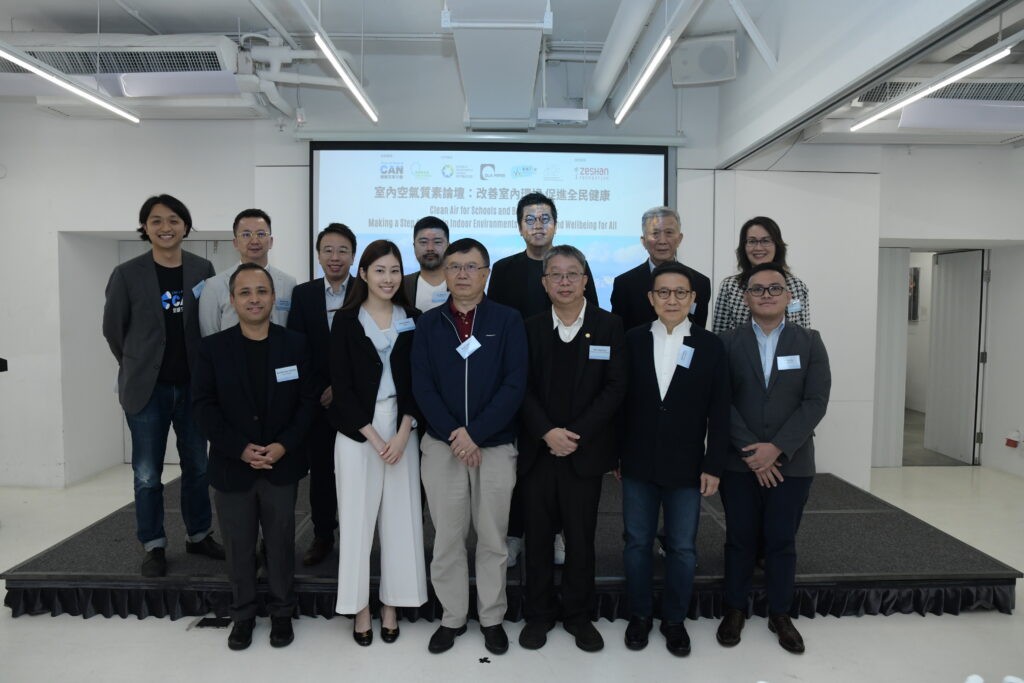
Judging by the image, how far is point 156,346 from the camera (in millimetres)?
2906

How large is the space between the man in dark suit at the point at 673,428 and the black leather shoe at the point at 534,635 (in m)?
0.48

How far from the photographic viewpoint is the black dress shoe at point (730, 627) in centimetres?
277

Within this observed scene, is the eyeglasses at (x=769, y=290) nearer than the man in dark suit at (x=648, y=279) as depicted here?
Yes

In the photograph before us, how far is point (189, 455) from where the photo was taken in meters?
3.06

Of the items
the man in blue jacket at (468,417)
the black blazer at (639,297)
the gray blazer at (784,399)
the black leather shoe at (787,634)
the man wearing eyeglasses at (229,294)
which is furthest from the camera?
the black blazer at (639,297)

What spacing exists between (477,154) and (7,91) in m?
3.24

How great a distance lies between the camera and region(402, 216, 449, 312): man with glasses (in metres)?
3.15

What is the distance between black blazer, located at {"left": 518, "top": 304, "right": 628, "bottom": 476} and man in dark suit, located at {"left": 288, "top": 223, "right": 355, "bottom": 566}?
3.12 ft

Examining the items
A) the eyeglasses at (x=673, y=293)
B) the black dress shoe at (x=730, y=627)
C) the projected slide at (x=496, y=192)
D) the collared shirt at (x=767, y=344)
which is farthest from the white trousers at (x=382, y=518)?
the projected slide at (x=496, y=192)

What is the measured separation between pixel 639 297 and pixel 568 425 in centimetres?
92

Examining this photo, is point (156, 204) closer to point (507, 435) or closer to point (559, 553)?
point (507, 435)

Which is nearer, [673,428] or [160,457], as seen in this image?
[673,428]

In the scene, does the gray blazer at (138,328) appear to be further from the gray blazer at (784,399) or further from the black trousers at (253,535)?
the gray blazer at (784,399)

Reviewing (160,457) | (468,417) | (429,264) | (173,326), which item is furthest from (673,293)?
(160,457)
